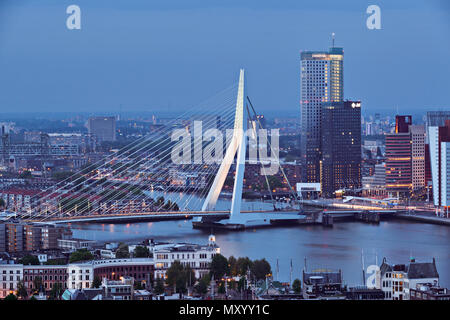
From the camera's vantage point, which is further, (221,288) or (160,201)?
(160,201)

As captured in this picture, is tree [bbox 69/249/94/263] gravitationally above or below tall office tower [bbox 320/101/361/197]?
below

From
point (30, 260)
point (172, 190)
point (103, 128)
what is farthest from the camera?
point (103, 128)

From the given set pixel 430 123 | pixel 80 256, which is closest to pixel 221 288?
pixel 80 256

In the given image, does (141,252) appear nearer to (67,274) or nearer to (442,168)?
(67,274)

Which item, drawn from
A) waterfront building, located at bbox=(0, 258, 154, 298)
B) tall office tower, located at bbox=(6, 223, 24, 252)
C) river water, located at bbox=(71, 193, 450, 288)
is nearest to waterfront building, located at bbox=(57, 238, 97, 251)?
tall office tower, located at bbox=(6, 223, 24, 252)

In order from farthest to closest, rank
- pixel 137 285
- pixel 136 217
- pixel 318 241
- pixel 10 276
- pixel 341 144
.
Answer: pixel 341 144 → pixel 136 217 → pixel 318 241 → pixel 10 276 → pixel 137 285

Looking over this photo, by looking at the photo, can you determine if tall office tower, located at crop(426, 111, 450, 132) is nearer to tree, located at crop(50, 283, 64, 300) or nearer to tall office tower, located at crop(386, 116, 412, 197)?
tall office tower, located at crop(386, 116, 412, 197)
